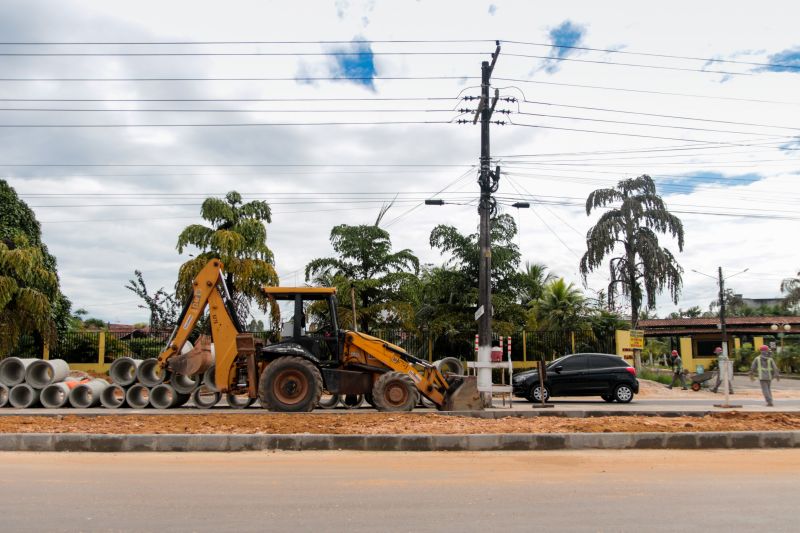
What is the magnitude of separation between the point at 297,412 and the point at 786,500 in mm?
9328

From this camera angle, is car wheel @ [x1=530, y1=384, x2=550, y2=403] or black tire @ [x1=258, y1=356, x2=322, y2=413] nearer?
black tire @ [x1=258, y1=356, x2=322, y2=413]

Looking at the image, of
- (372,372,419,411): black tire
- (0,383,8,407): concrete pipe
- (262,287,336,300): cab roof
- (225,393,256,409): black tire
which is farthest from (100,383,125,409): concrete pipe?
(372,372,419,411): black tire

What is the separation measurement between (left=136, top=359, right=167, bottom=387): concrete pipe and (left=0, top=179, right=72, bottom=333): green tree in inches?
539

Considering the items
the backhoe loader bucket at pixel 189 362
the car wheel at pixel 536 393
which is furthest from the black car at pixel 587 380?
the backhoe loader bucket at pixel 189 362

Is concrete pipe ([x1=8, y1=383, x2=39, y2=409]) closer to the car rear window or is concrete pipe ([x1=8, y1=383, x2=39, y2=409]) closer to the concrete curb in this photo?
the concrete curb

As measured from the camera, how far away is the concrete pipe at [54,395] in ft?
53.1

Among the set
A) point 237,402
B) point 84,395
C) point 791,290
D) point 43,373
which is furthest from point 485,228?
point 791,290

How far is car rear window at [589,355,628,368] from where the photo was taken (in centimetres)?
2011

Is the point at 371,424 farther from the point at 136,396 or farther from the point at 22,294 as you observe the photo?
the point at 22,294

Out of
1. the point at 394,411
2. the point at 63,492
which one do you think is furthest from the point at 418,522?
the point at 394,411

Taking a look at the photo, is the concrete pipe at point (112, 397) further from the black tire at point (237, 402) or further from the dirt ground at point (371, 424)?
the dirt ground at point (371, 424)

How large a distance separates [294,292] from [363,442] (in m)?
5.41

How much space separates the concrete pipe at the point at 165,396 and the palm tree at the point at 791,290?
48.4 meters

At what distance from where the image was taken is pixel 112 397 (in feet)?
53.4
